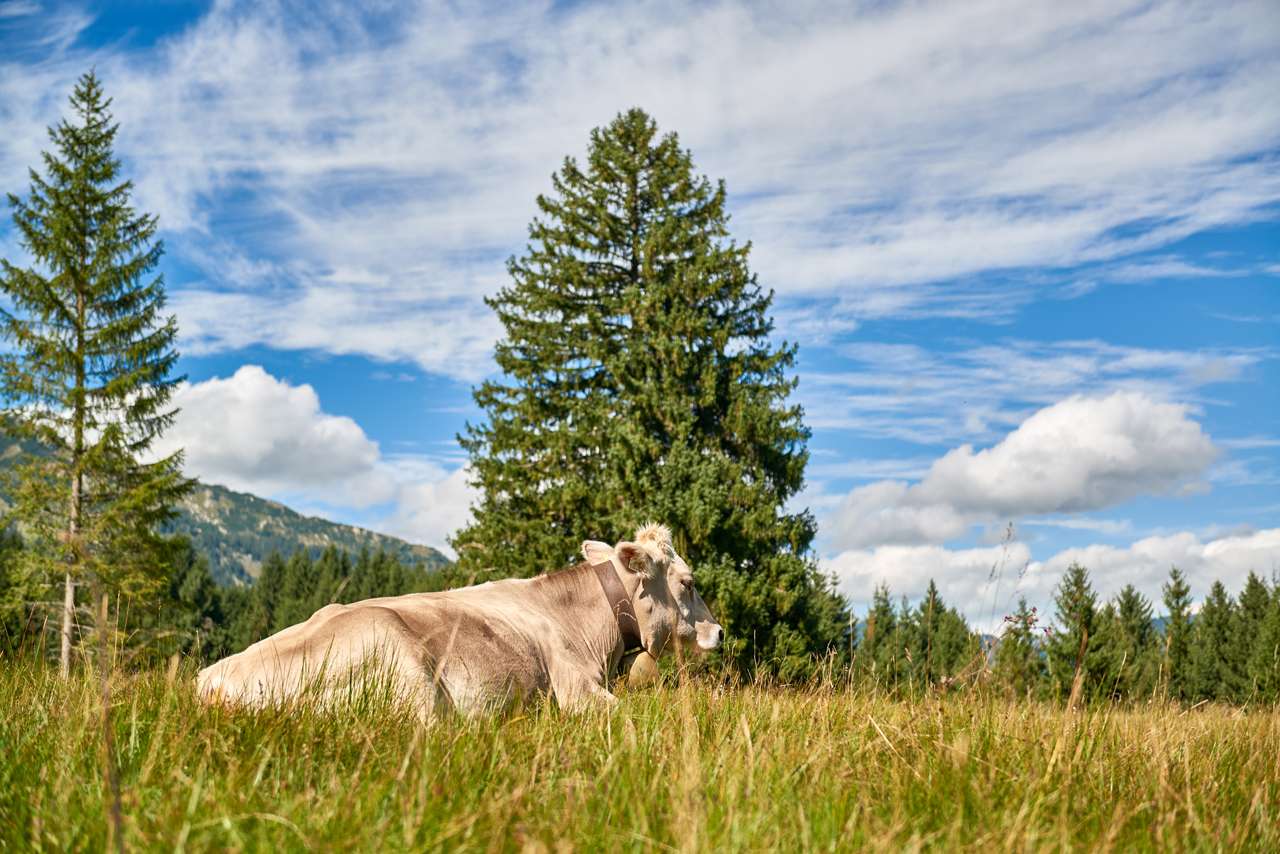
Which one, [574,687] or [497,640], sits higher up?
[497,640]

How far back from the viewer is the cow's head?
7.66m

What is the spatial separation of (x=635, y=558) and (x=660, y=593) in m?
0.56

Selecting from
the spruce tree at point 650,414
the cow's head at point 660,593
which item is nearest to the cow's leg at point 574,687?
the cow's head at point 660,593

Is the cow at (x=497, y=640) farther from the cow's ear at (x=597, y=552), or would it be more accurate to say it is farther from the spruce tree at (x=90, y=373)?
the spruce tree at (x=90, y=373)

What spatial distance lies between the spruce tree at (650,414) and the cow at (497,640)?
13162 millimetres

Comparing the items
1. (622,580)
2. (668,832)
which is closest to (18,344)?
(622,580)

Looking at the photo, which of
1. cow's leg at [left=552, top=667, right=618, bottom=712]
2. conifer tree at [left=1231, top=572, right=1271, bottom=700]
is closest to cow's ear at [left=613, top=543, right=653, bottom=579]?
cow's leg at [left=552, top=667, right=618, bottom=712]

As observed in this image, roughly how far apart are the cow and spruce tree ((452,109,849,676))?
13.2 metres

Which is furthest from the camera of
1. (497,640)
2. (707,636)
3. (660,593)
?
(707,636)

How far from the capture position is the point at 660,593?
26.1 feet

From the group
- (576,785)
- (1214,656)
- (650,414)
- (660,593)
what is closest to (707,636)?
(660,593)

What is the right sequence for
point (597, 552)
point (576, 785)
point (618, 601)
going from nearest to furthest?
point (576, 785), point (618, 601), point (597, 552)

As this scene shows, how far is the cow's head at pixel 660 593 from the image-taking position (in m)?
7.66

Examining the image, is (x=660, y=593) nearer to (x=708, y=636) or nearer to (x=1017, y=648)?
(x=708, y=636)
